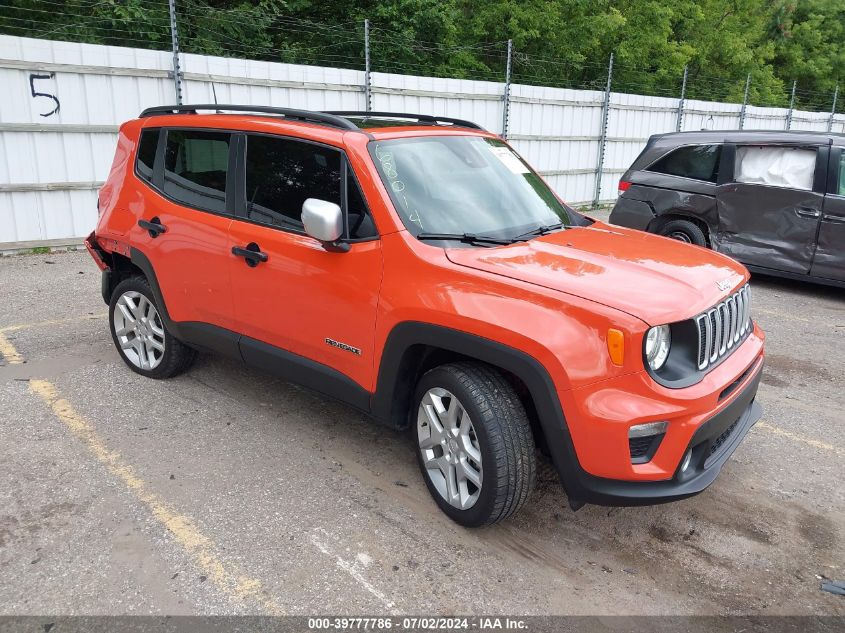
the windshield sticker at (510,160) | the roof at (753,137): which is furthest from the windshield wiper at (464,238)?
the roof at (753,137)

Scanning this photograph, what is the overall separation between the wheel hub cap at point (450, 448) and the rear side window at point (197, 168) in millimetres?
1809

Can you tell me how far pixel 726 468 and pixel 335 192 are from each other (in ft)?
8.75

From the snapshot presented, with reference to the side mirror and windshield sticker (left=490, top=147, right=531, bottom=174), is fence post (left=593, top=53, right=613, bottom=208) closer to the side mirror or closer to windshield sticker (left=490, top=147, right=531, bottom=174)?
windshield sticker (left=490, top=147, right=531, bottom=174)

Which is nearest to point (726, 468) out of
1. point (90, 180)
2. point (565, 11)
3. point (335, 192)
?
point (335, 192)

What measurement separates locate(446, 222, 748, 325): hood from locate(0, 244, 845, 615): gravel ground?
1143mm

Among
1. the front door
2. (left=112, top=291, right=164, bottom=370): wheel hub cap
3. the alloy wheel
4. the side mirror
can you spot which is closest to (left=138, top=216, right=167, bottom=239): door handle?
(left=112, top=291, right=164, bottom=370): wheel hub cap

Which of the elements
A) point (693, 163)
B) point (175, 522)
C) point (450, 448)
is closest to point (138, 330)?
point (175, 522)

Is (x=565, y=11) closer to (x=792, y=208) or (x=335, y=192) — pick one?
(x=792, y=208)

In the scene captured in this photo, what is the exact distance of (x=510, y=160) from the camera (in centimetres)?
411

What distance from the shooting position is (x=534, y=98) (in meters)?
13.2

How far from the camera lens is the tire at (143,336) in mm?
4664

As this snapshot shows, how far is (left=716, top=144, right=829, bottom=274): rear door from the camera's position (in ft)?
23.8

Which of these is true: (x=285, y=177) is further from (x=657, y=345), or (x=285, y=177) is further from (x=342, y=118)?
(x=657, y=345)

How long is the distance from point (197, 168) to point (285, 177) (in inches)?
32.8
